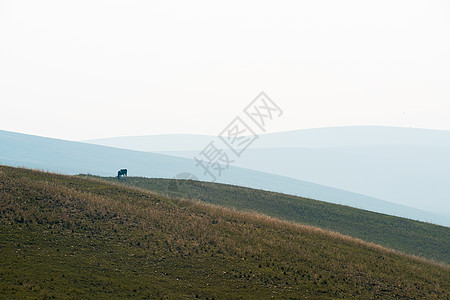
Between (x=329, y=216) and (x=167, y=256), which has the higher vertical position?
(x=167, y=256)

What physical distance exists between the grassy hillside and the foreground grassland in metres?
12.9

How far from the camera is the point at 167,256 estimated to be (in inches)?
1101

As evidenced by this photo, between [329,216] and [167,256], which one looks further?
[329,216]

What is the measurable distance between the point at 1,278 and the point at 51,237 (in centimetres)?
633

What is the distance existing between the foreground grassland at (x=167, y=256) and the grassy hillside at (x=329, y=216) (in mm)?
12875

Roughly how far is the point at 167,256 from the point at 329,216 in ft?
123

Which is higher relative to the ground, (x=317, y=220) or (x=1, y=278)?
(x=1, y=278)

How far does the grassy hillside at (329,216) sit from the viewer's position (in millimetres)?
51531

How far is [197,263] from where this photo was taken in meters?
27.6

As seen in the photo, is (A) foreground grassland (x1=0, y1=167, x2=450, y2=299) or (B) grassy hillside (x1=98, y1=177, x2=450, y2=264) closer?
(A) foreground grassland (x1=0, y1=167, x2=450, y2=299)

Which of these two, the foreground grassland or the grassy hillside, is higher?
the foreground grassland

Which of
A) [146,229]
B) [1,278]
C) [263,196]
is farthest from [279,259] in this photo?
[263,196]

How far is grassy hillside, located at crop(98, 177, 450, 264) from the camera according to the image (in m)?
51.5

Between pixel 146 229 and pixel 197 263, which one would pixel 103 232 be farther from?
pixel 197 263
